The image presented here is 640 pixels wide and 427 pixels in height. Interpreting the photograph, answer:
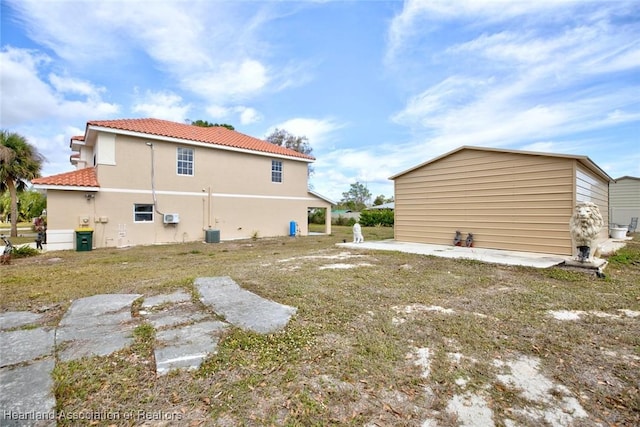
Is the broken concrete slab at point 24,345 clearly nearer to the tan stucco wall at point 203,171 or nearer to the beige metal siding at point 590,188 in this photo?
the tan stucco wall at point 203,171

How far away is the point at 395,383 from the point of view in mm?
2186

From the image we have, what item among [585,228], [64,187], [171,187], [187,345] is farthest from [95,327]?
[171,187]

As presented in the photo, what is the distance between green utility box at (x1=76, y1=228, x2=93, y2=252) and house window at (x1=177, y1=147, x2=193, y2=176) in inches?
164

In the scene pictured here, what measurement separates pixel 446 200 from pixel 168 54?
36.5ft

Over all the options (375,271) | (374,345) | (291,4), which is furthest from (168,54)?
(374,345)

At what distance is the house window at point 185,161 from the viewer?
13.1 m

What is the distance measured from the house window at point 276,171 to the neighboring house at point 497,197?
679cm

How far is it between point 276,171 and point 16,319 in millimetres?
13330

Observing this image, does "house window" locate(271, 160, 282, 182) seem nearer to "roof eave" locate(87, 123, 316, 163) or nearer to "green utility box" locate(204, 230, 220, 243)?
"roof eave" locate(87, 123, 316, 163)

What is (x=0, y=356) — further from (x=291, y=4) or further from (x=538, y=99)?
(x=538, y=99)

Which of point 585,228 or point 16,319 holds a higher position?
point 585,228

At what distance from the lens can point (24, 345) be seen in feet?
8.57

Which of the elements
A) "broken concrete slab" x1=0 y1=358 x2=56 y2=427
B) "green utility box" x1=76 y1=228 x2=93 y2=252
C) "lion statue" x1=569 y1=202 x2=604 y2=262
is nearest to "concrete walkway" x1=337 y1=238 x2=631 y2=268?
"lion statue" x1=569 y1=202 x2=604 y2=262

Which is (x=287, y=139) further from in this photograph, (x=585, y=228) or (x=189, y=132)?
(x=585, y=228)
